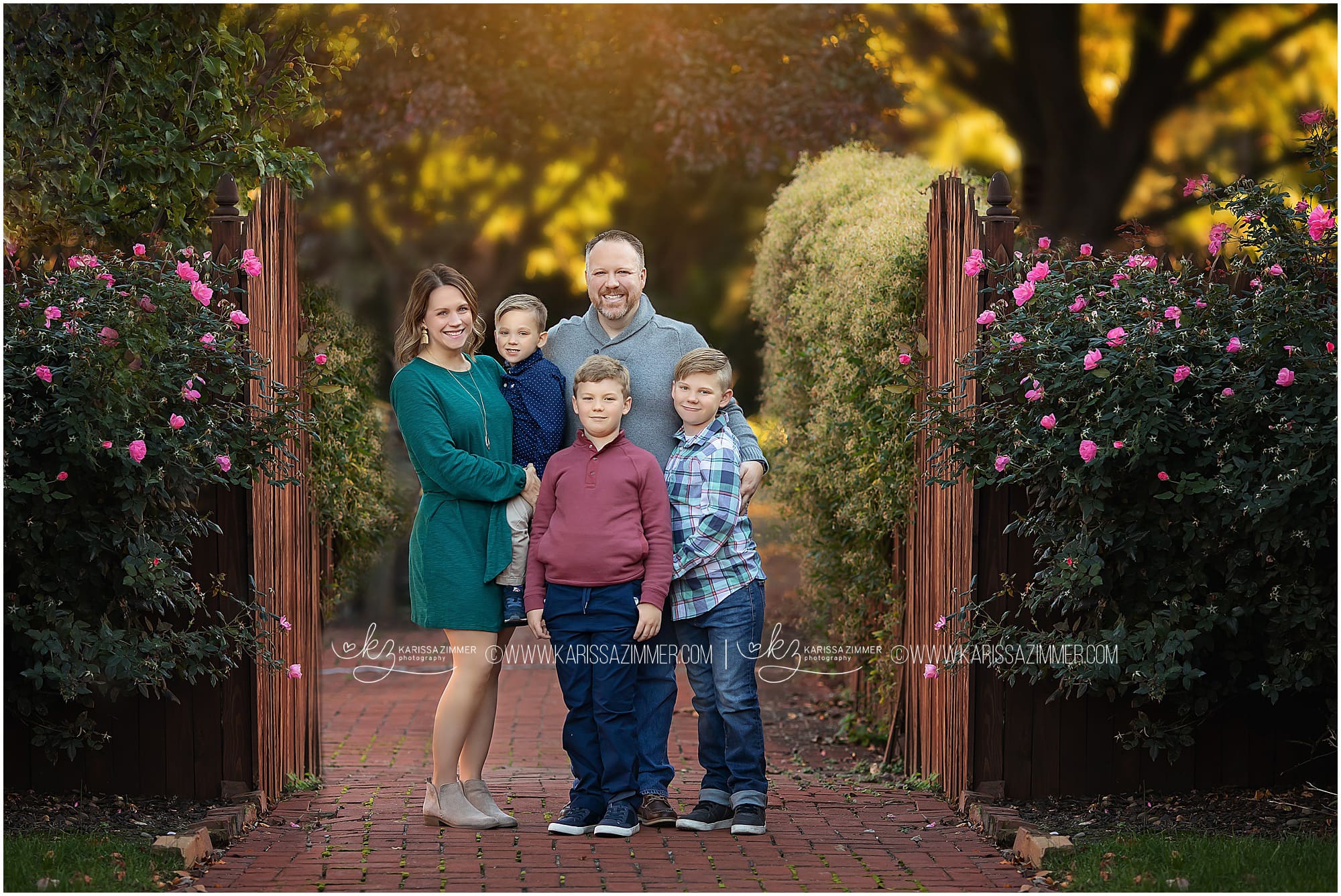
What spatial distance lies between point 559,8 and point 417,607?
330 inches

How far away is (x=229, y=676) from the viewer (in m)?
4.40

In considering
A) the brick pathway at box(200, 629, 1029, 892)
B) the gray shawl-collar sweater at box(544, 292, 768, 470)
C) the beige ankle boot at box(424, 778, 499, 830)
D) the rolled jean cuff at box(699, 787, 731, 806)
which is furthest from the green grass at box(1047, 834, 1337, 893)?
the beige ankle boot at box(424, 778, 499, 830)

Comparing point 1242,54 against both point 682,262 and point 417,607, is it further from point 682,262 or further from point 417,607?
point 417,607

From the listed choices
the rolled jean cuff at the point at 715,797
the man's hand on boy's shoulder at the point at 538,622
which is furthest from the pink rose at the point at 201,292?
the rolled jean cuff at the point at 715,797

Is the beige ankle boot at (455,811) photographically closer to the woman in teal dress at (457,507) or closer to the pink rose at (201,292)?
the woman in teal dress at (457,507)

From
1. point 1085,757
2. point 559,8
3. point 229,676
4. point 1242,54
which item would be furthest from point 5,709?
point 1242,54

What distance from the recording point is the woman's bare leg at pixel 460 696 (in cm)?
416

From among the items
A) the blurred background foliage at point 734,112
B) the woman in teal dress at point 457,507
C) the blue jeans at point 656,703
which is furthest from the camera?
the blurred background foliage at point 734,112

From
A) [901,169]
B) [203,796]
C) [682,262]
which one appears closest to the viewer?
[203,796]

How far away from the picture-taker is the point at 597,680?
4.06 meters

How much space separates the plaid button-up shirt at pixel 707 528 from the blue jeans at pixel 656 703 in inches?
4.6

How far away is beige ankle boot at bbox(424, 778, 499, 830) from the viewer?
418 centimetres

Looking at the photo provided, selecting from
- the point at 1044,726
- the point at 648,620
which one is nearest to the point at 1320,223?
the point at 1044,726

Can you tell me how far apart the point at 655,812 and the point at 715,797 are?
198 millimetres
